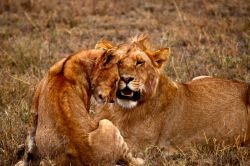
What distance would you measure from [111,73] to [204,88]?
1.18 meters

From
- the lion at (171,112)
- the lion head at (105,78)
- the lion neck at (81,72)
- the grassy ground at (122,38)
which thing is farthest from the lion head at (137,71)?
the grassy ground at (122,38)

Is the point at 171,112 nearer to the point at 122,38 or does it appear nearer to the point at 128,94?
the point at 128,94

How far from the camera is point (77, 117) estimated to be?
15.1 ft

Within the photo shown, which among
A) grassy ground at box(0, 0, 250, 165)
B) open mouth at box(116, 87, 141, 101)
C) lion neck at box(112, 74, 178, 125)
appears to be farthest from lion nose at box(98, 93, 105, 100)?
grassy ground at box(0, 0, 250, 165)

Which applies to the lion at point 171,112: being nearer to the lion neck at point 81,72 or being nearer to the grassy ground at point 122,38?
the grassy ground at point 122,38

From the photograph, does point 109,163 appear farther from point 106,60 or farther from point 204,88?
point 204,88

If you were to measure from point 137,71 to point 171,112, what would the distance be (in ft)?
1.88

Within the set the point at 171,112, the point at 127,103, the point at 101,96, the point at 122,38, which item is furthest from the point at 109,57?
the point at 122,38

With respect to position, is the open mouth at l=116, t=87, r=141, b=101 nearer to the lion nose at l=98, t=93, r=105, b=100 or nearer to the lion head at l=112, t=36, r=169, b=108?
the lion head at l=112, t=36, r=169, b=108

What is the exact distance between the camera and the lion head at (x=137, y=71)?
5191mm

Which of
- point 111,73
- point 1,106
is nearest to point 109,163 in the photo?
point 111,73

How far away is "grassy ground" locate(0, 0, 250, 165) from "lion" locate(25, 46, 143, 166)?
616 millimetres

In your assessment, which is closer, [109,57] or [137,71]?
[109,57]

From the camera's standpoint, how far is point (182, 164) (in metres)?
5.06
